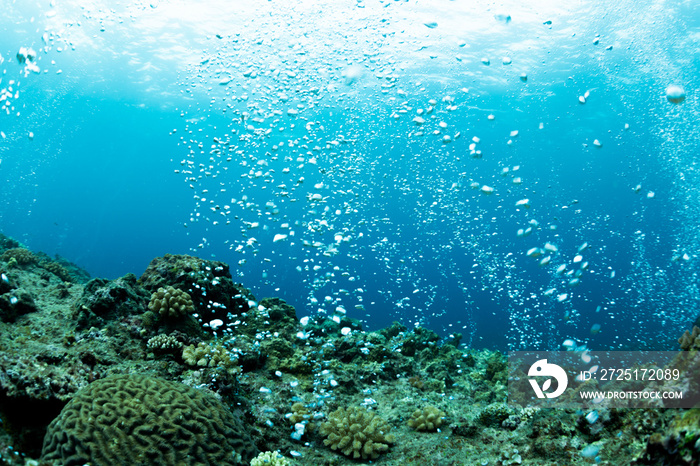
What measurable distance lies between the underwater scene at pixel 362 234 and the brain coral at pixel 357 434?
1.6 inches

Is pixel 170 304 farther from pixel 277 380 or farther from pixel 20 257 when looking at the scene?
pixel 20 257

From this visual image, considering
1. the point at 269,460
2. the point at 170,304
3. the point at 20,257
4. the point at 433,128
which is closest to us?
the point at 269,460

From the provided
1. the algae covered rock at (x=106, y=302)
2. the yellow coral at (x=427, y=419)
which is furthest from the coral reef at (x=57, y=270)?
the yellow coral at (x=427, y=419)

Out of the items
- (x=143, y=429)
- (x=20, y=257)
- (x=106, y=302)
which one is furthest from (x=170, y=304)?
(x=20, y=257)

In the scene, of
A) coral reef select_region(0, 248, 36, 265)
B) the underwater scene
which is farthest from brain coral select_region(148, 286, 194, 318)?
coral reef select_region(0, 248, 36, 265)

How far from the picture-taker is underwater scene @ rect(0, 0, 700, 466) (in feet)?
16.3

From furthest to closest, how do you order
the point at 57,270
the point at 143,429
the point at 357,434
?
1. the point at 57,270
2. the point at 357,434
3. the point at 143,429

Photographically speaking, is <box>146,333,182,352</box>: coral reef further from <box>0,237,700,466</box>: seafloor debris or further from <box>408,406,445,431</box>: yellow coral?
<box>408,406,445,431</box>: yellow coral

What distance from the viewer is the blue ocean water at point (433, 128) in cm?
2106

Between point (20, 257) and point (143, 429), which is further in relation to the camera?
point (20, 257)

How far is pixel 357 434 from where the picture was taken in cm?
591

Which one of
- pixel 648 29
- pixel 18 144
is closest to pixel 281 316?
pixel 648 29

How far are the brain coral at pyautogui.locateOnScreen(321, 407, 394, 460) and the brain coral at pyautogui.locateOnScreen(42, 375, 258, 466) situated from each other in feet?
4.26

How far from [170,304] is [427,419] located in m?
5.42
